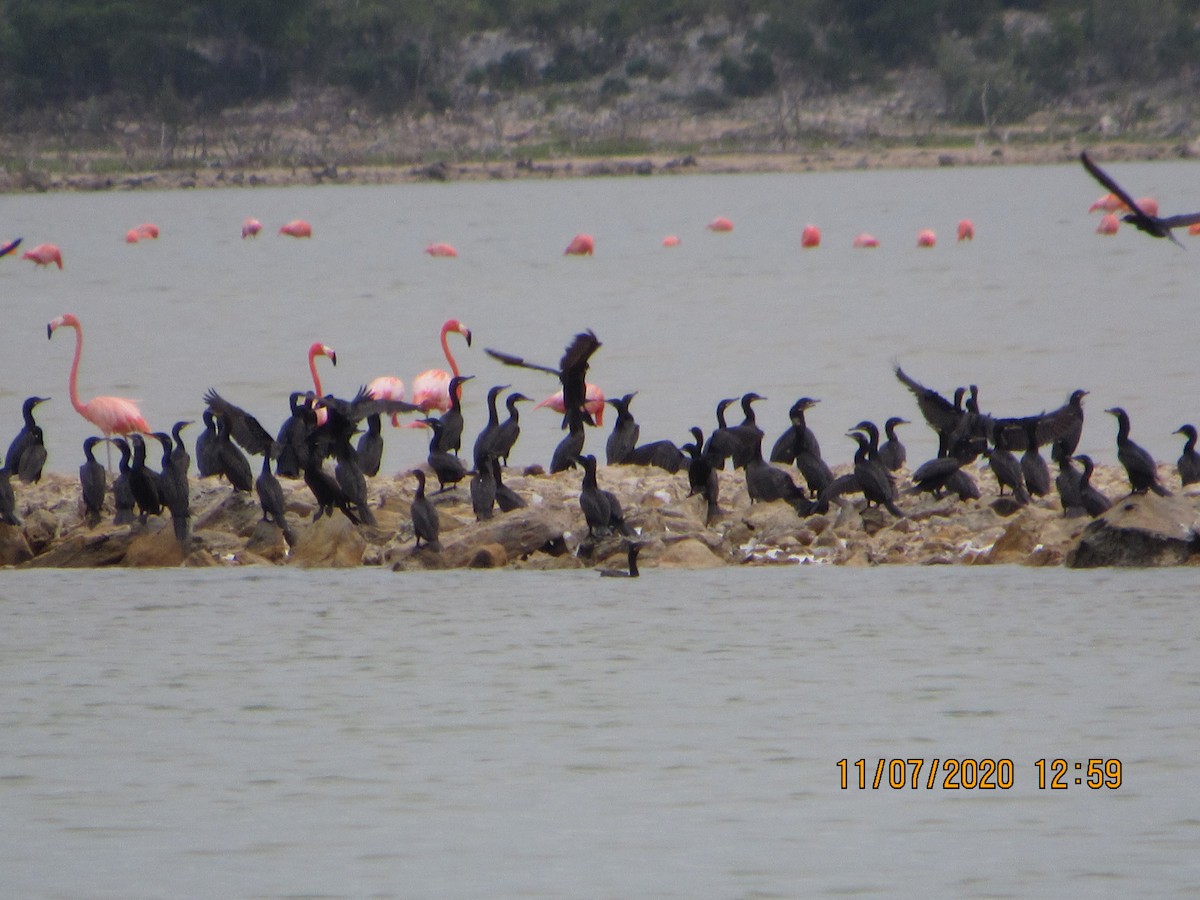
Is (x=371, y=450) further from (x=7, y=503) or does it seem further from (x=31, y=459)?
(x=7, y=503)

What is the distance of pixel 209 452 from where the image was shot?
1276 centimetres

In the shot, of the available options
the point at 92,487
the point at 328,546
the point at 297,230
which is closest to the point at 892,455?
the point at 328,546

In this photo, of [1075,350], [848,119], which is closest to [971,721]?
[1075,350]

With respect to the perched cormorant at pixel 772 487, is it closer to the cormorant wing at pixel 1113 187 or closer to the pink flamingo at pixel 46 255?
the cormorant wing at pixel 1113 187

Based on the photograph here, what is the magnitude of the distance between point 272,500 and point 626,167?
168 ft

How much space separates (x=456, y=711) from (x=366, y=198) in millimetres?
51425

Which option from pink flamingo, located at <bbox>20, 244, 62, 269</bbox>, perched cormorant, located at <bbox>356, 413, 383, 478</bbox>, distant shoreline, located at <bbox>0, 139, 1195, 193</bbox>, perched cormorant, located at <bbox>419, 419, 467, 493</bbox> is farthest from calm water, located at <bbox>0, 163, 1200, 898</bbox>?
distant shoreline, located at <bbox>0, 139, 1195, 193</bbox>

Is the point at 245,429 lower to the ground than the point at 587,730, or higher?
higher

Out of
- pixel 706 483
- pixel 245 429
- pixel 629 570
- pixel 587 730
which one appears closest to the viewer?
pixel 587 730

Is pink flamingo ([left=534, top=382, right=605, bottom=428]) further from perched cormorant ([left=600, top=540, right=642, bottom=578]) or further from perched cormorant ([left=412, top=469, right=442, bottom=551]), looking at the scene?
perched cormorant ([left=600, top=540, right=642, bottom=578])

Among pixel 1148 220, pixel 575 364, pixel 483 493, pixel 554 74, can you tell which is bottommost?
pixel 483 493

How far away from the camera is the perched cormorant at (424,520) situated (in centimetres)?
1085

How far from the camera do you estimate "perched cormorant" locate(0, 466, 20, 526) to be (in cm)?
1162

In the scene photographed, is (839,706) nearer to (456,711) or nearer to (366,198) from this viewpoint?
(456,711)
